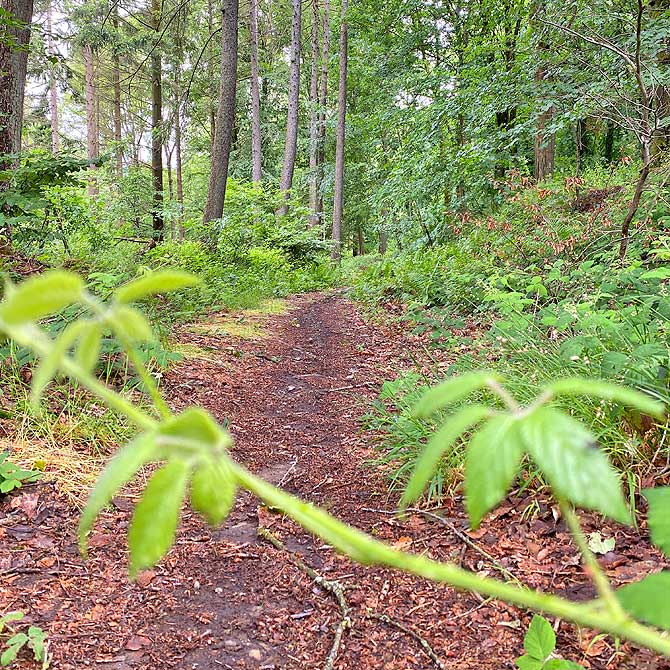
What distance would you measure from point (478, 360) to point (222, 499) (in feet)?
10.9

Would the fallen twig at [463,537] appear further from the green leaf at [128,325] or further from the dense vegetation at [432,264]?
the green leaf at [128,325]

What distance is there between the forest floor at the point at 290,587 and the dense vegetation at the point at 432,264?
7.2 inches

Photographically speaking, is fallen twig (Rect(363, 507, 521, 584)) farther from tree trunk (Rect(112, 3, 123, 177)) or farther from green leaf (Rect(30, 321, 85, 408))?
tree trunk (Rect(112, 3, 123, 177))

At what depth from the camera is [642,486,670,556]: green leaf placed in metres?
0.61

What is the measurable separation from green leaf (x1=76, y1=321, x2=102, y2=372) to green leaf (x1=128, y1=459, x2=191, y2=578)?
10cm

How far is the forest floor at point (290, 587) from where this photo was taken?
157 cm

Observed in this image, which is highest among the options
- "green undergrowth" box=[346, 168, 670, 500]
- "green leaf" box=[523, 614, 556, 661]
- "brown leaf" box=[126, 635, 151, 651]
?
"green undergrowth" box=[346, 168, 670, 500]

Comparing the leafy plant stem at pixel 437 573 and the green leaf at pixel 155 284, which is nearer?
the leafy plant stem at pixel 437 573

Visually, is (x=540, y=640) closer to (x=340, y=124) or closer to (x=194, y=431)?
(x=194, y=431)

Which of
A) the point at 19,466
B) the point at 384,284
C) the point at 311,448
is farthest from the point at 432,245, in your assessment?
the point at 19,466

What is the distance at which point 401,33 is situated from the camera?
38.3 ft

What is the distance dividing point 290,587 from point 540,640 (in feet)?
3.07

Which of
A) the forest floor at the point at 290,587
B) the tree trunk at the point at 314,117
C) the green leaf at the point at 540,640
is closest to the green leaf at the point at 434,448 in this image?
the green leaf at the point at 540,640

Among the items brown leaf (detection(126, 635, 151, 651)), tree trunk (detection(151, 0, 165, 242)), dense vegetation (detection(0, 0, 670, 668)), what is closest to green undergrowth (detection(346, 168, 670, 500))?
dense vegetation (detection(0, 0, 670, 668))
